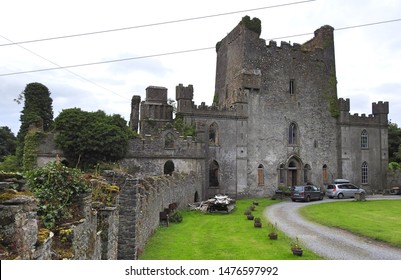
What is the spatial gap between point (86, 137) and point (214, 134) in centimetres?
1345

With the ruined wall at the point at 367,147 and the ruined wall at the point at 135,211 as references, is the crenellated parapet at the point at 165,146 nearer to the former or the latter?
the ruined wall at the point at 135,211

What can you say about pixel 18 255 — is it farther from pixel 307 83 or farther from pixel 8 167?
pixel 307 83

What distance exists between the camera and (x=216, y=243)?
15.7 m

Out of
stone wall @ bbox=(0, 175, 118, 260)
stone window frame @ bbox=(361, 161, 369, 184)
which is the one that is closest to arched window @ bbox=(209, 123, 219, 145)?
stone window frame @ bbox=(361, 161, 369, 184)

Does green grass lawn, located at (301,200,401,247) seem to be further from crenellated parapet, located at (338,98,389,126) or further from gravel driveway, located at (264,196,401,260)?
crenellated parapet, located at (338,98,389,126)

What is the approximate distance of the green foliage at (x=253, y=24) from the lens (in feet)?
139

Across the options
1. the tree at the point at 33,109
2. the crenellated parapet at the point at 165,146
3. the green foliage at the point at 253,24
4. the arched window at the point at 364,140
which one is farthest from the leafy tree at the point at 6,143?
the arched window at the point at 364,140

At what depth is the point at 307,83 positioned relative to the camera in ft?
148

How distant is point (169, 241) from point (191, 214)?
34.6ft

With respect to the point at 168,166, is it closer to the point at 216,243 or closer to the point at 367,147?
the point at 216,243

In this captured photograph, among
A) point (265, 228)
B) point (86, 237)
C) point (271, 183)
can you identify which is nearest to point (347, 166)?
point (271, 183)

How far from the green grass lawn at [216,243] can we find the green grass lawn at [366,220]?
380 cm

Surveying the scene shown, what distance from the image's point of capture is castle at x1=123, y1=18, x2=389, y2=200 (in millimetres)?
36719

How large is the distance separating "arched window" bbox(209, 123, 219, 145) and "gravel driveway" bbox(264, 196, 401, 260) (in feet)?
58.9
